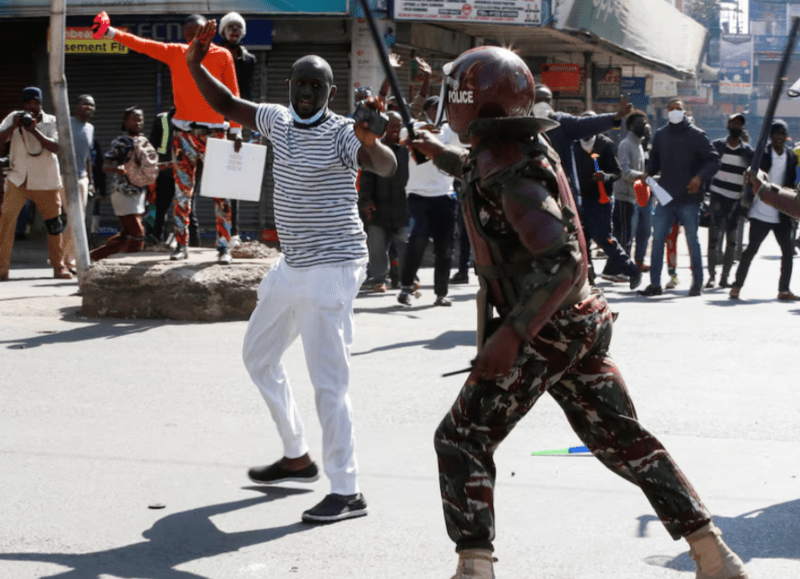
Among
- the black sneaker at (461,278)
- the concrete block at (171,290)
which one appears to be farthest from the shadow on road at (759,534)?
the black sneaker at (461,278)

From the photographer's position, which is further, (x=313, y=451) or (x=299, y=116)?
(x=313, y=451)

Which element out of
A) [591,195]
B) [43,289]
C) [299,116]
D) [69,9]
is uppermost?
[69,9]

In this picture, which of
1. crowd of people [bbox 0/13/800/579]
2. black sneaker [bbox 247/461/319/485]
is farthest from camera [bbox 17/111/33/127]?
black sneaker [bbox 247/461/319/485]

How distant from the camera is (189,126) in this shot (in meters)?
9.72

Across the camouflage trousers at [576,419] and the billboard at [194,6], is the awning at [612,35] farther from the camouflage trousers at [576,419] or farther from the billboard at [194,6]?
the camouflage trousers at [576,419]

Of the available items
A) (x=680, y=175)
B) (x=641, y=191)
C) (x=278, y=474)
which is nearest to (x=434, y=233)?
(x=680, y=175)

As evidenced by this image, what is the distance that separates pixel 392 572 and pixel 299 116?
185cm

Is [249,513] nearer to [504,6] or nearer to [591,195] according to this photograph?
[591,195]

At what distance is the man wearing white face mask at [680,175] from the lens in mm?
12211

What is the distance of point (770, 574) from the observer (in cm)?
397

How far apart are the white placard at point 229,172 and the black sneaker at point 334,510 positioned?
5005mm

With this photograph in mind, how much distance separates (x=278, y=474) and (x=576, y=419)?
Answer: 1.75 metres

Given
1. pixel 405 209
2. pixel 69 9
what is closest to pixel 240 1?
pixel 69 9

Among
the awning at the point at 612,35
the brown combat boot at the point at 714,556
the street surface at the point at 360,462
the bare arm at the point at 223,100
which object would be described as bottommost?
the street surface at the point at 360,462
